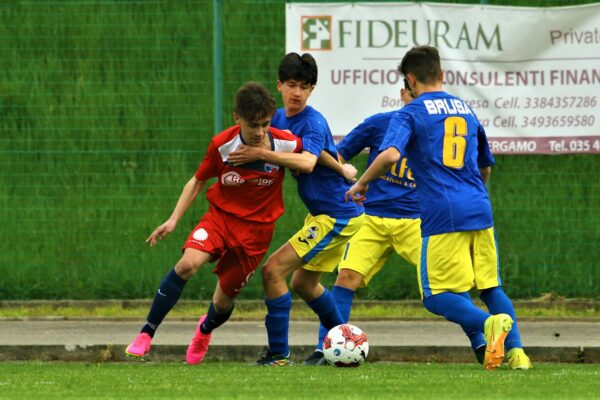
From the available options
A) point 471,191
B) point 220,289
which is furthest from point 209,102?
point 471,191

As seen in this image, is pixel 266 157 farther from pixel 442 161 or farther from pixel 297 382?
pixel 297 382

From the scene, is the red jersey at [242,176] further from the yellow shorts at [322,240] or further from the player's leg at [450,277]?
the player's leg at [450,277]

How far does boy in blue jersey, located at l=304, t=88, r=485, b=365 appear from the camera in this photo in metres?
10.1

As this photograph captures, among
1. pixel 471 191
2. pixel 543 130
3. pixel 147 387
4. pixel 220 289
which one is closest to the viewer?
pixel 147 387

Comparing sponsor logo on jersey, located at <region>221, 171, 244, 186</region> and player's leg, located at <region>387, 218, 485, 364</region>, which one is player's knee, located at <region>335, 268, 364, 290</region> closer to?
player's leg, located at <region>387, 218, 485, 364</region>

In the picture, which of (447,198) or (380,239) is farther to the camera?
(380,239)

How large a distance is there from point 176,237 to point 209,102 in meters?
1.37

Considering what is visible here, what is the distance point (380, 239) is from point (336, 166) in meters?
1.01

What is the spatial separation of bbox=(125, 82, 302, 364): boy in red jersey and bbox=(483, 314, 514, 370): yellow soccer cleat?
187 cm

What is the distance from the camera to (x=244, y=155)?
911cm

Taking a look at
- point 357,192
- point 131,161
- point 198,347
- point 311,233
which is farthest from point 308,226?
point 131,161

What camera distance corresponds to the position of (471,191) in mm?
8695

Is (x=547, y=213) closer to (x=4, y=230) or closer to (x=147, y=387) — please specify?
(x=4, y=230)

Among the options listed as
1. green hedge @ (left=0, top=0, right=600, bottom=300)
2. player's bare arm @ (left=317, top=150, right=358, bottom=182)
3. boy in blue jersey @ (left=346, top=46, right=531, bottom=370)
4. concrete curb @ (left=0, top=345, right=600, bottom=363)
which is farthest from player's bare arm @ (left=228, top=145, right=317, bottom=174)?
green hedge @ (left=0, top=0, right=600, bottom=300)
